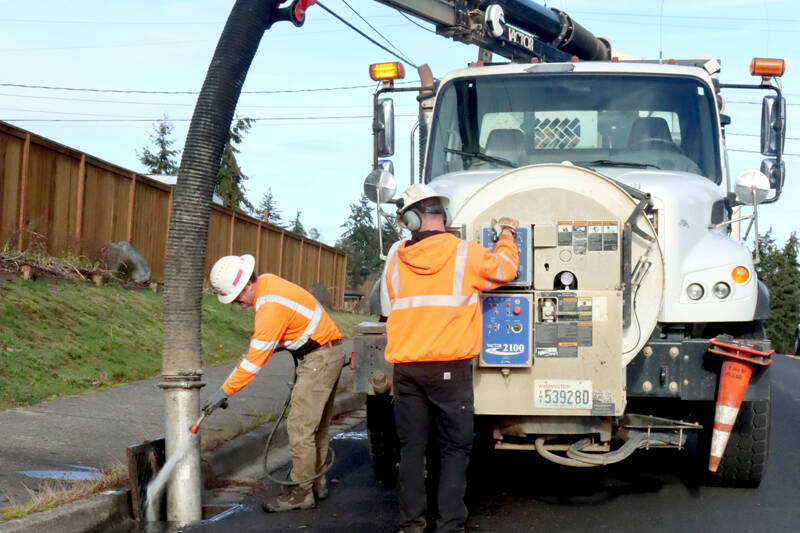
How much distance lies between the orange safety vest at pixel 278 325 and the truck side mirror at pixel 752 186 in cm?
312

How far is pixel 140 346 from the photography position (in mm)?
13492

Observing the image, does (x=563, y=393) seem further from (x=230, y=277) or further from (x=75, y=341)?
(x=75, y=341)

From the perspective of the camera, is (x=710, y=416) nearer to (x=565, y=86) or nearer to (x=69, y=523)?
(x=565, y=86)

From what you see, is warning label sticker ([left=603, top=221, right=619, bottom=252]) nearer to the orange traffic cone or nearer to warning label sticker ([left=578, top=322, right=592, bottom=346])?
warning label sticker ([left=578, top=322, right=592, bottom=346])

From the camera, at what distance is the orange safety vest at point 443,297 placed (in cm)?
580

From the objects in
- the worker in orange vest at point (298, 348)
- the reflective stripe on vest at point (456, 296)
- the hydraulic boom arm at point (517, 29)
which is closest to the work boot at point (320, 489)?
the worker in orange vest at point (298, 348)

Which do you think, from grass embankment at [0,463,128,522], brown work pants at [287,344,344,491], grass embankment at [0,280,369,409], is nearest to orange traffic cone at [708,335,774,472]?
brown work pants at [287,344,344,491]

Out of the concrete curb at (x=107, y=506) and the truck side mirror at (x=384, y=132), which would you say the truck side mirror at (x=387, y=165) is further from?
the concrete curb at (x=107, y=506)

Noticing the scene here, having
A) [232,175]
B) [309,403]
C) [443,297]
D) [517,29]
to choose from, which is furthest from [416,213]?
[232,175]

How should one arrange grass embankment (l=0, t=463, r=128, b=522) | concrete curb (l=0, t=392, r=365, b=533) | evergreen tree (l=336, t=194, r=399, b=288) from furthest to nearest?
1. evergreen tree (l=336, t=194, r=399, b=288)
2. grass embankment (l=0, t=463, r=128, b=522)
3. concrete curb (l=0, t=392, r=365, b=533)

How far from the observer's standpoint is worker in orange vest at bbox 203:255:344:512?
22.3ft

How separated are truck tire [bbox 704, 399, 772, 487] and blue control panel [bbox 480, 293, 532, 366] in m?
1.71

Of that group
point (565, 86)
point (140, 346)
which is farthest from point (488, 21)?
point (140, 346)

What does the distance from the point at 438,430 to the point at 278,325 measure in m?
1.48
